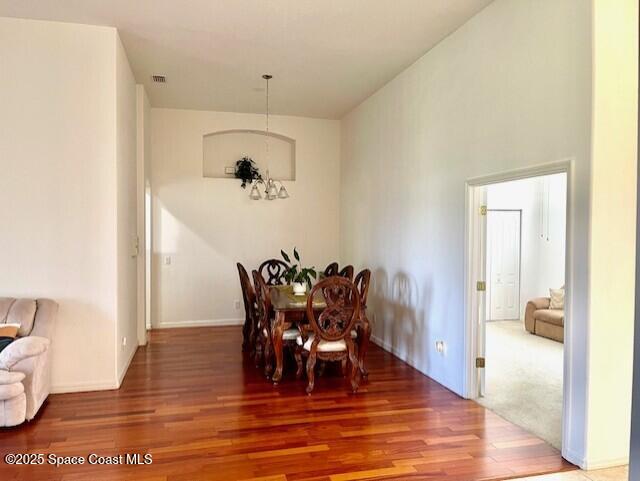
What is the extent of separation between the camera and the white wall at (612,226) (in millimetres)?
2791

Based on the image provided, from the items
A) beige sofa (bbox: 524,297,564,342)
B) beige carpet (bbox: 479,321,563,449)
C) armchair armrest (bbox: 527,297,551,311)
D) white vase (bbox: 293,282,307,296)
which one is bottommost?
beige carpet (bbox: 479,321,563,449)

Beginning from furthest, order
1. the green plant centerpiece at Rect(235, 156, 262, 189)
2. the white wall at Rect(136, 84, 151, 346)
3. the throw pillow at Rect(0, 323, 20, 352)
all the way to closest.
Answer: the green plant centerpiece at Rect(235, 156, 262, 189)
the white wall at Rect(136, 84, 151, 346)
the throw pillow at Rect(0, 323, 20, 352)

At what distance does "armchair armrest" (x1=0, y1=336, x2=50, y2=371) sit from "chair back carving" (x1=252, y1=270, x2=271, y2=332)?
1874 mm

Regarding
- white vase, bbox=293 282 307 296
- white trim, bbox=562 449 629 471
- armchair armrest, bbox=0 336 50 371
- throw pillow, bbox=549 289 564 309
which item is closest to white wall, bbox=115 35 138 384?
armchair armrest, bbox=0 336 50 371

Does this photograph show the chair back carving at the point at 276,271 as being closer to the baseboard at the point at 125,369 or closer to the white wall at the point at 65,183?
the baseboard at the point at 125,369

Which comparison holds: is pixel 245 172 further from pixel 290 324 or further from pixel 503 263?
pixel 503 263

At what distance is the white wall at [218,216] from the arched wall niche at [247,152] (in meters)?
0.22

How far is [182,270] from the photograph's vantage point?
7043 mm

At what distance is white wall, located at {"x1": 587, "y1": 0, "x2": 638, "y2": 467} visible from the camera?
9.16ft

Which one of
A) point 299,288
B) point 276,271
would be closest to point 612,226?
point 299,288

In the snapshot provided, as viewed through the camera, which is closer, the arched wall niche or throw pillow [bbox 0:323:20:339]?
throw pillow [bbox 0:323:20:339]

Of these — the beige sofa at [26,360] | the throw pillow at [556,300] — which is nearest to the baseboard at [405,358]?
the throw pillow at [556,300]

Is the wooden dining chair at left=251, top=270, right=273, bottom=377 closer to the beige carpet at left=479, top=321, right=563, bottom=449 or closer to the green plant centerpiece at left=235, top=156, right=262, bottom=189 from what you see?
the beige carpet at left=479, top=321, right=563, bottom=449

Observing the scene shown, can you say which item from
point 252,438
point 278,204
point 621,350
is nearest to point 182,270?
point 278,204
